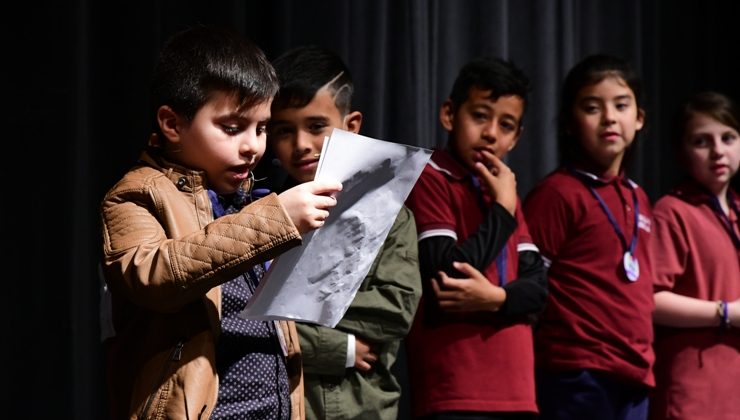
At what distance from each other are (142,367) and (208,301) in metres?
0.13

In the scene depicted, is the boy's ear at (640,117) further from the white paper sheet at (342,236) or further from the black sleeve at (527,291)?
the white paper sheet at (342,236)

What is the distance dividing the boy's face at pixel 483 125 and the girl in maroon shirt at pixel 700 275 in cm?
63

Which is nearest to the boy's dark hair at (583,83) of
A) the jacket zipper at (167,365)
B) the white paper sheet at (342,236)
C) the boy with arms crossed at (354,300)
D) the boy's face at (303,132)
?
the boy with arms crossed at (354,300)

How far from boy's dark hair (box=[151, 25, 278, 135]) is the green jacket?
1.84ft

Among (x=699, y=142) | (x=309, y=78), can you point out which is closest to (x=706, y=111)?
(x=699, y=142)

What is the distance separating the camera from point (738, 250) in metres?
2.87

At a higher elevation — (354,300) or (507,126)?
(507,126)

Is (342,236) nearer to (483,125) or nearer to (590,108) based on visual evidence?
Result: (483,125)

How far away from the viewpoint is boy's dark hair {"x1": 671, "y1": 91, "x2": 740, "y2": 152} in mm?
2943

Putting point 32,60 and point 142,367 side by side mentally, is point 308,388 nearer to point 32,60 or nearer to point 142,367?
point 142,367

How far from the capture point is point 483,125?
96.2 inches

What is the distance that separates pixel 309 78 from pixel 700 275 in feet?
4.17

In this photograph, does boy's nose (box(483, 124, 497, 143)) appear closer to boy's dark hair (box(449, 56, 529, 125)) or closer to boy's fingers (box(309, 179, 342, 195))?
boy's dark hair (box(449, 56, 529, 125))

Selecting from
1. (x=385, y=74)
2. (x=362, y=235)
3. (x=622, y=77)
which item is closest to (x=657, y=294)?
(x=622, y=77)
